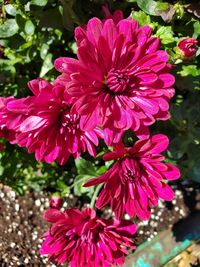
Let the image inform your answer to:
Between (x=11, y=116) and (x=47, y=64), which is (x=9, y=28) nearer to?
(x=47, y=64)

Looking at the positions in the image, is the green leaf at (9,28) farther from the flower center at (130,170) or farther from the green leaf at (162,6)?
the flower center at (130,170)

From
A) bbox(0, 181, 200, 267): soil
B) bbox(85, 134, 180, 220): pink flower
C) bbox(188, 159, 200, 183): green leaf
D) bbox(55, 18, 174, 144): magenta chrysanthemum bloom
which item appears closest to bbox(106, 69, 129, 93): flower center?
bbox(55, 18, 174, 144): magenta chrysanthemum bloom

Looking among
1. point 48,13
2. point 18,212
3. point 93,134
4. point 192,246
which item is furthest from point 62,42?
point 192,246

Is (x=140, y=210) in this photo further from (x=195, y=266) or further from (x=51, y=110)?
(x=195, y=266)

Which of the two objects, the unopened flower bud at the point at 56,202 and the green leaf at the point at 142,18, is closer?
the green leaf at the point at 142,18

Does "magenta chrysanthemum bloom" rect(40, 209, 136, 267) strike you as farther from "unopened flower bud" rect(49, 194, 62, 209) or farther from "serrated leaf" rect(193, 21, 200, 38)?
"serrated leaf" rect(193, 21, 200, 38)

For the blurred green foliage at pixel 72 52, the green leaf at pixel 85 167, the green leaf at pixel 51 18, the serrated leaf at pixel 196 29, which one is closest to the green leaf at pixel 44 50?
A: the blurred green foliage at pixel 72 52
